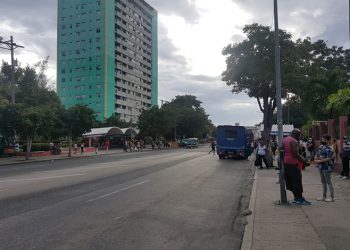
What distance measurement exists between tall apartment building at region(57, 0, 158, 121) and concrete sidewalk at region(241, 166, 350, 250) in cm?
11180

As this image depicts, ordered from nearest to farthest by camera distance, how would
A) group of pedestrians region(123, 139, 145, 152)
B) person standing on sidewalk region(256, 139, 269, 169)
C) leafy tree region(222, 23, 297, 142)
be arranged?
person standing on sidewalk region(256, 139, 269, 169)
leafy tree region(222, 23, 297, 142)
group of pedestrians region(123, 139, 145, 152)

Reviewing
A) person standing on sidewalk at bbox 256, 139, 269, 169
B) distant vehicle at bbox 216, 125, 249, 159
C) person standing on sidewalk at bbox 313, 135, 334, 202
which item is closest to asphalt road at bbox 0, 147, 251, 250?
person standing on sidewalk at bbox 313, 135, 334, 202

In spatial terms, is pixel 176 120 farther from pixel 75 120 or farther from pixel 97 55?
pixel 75 120

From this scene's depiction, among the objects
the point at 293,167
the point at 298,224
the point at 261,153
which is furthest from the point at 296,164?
the point at 261,153

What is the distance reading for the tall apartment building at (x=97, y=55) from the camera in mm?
123562

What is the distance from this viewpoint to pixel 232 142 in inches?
1492

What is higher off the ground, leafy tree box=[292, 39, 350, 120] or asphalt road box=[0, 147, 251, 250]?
leafy tree box=[292, 39, 350, 120]

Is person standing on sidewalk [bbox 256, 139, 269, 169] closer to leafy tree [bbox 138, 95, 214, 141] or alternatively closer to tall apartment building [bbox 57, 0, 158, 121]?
leafy tree [bbox 138, 95, 214, 141]

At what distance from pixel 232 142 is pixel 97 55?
9280cm

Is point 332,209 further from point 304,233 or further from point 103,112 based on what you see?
Result: point 103,112

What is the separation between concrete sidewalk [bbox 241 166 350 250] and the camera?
7.23 meters

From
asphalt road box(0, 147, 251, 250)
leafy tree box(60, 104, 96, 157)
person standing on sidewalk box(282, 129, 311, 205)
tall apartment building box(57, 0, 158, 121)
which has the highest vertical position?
tall apartment building box(57, 0, 158, 121)

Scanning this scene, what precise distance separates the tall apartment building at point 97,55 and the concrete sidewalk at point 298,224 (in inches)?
4402

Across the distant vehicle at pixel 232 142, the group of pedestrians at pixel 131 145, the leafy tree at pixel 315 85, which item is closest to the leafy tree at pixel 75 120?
the distant vehicle at pixel 232 142
